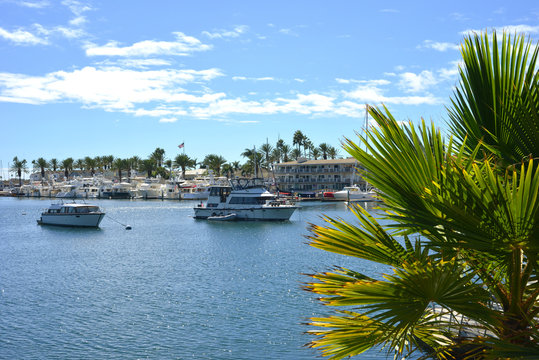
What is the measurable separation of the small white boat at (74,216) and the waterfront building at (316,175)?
6136cm

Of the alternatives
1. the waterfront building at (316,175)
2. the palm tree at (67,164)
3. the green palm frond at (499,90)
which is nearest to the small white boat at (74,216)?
the green palm frond at (499,90)

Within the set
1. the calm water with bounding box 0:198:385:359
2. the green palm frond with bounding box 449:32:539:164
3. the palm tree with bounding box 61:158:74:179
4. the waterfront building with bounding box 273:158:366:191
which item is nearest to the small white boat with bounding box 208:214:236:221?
the calm water with bounding box 0:198:385:359

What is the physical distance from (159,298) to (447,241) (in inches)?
823

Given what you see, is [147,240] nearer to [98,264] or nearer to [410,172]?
[98,264]

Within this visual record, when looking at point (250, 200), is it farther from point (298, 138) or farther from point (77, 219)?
point (298, 138)

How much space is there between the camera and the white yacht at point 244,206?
5960 cm

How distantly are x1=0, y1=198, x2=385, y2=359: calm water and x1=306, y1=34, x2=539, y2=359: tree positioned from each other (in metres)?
0.65

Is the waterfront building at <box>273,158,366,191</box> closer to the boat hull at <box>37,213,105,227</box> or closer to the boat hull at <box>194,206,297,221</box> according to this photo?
the boat hull at <box>194,206,297,221</box>

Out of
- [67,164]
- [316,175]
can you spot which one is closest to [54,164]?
[67,164]

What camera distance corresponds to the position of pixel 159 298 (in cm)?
2281

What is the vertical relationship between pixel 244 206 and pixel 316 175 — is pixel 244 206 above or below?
below

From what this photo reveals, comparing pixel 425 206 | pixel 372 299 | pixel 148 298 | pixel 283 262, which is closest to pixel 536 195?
pixel 425 206

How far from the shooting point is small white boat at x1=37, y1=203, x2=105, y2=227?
55812 millimetres

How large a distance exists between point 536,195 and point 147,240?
45.4 m
